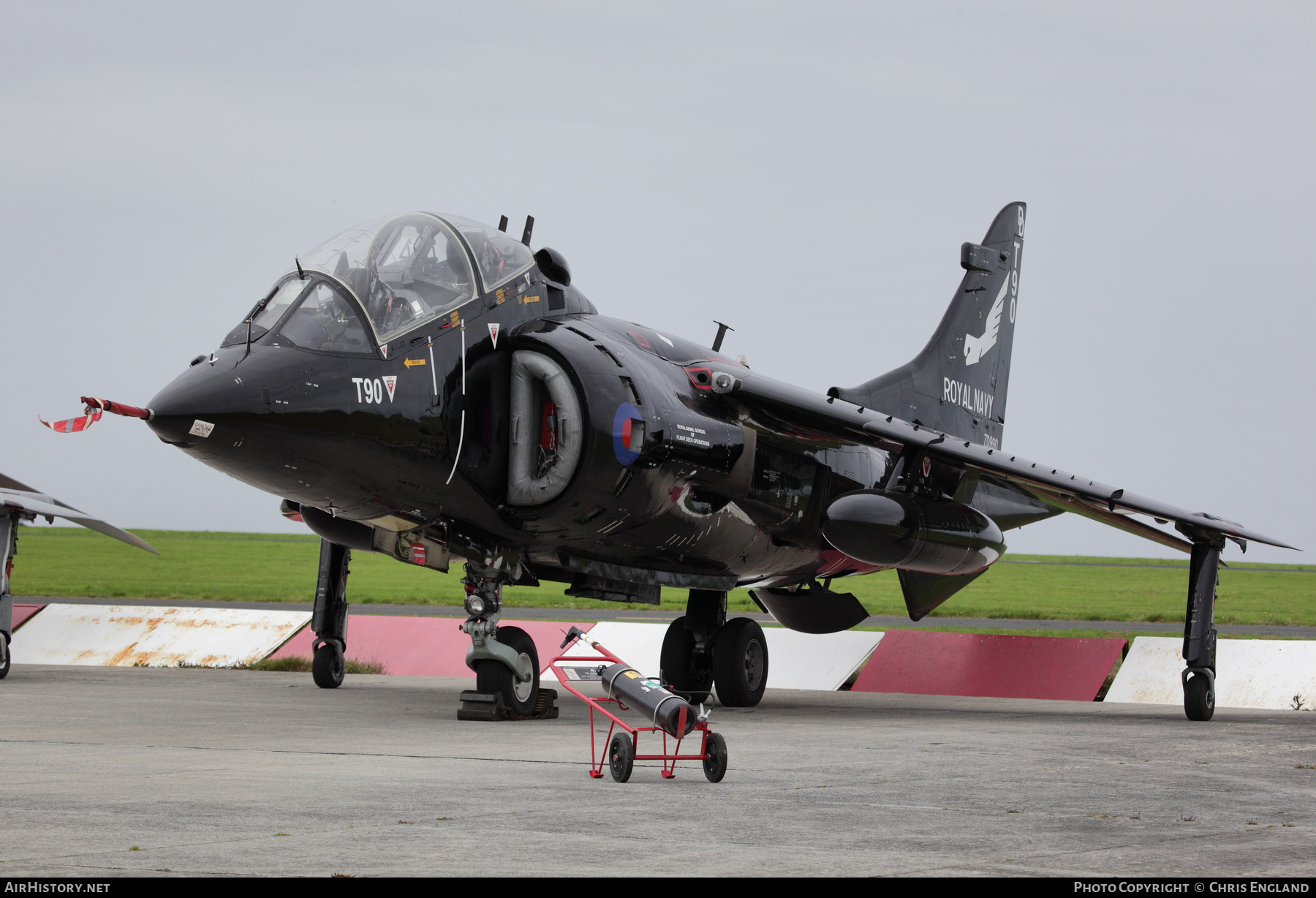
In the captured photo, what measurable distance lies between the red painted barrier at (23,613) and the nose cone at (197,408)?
1220cm

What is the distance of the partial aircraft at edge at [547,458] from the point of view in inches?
401

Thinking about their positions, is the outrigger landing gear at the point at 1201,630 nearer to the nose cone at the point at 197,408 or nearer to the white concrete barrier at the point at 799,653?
the white concrete barrier at the point at 799,653

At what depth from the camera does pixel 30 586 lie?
36.8m

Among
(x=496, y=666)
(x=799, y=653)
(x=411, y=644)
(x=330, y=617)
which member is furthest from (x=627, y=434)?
(x=411, y=644)

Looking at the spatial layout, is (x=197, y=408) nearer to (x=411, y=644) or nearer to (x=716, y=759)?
(x=716, y=759)

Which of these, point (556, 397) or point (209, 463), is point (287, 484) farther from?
point (556, 397)

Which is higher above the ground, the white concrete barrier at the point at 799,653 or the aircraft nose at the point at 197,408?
the aircraft nose at the point at 197,408

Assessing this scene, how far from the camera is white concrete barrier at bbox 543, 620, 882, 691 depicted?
18.3 meters

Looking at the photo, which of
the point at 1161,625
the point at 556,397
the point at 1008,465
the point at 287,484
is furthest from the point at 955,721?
the point at 1161,625

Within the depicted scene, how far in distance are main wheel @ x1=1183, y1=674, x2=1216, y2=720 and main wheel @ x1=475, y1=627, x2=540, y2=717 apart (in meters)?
6.65

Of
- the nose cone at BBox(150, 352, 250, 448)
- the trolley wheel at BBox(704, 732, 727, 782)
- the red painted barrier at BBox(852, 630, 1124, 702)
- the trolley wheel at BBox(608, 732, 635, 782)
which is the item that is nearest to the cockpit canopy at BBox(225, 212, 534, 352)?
the nose cone at BBox(150, 352, 250, 448)

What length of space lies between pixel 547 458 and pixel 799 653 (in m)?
8.51

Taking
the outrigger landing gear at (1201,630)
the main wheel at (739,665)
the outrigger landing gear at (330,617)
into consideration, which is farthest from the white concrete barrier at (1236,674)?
the outrigger landing gear at (330,617)

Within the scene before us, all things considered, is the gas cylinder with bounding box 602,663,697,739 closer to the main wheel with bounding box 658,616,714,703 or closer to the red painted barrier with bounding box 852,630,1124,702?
the main wheel with bounding box 658,616,714,703
